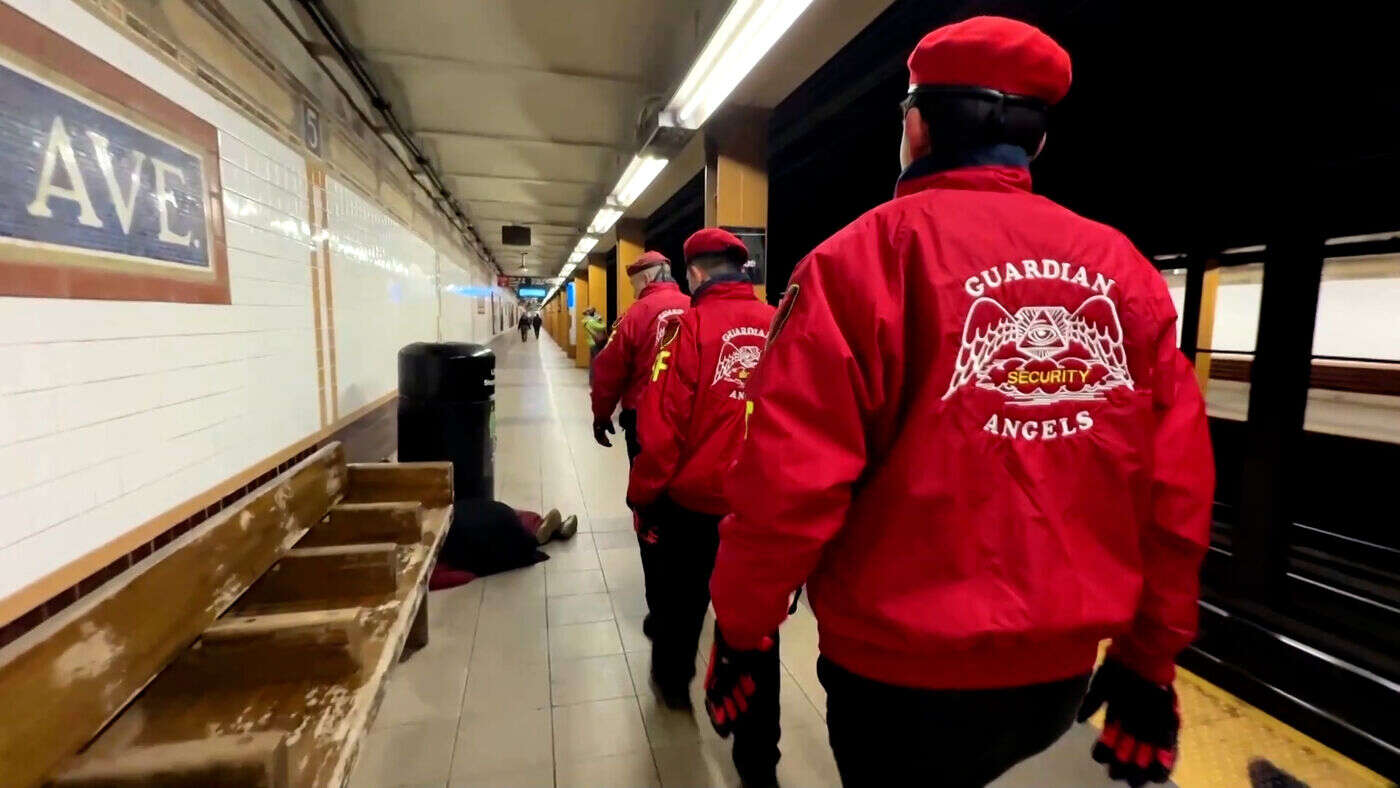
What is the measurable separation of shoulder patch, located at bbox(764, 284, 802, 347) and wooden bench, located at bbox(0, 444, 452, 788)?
1.11m

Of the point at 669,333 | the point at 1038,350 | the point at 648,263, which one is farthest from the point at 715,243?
the point at 1038,350

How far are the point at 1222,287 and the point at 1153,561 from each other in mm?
10897

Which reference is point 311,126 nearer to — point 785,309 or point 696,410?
point 696,410

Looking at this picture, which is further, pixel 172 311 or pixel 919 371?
pixel 172 311

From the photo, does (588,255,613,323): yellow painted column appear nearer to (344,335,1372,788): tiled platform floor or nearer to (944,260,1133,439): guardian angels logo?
(344,335,1372,788): tiled platform floor

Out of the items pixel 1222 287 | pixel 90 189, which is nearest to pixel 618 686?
pixel 90 189

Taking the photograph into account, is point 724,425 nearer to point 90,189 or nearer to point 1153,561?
point 1153,561

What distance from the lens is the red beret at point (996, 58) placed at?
862 millimetres

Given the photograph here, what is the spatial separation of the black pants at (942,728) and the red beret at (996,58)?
0.89 meters

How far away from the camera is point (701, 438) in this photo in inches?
77.1

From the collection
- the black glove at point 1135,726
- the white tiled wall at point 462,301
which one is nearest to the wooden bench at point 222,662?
the black glove at point 1135,726

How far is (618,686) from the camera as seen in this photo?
2.28 m

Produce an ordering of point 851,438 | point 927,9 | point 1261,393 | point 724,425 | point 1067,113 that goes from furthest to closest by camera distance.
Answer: point 1067,113 < point 927,9 < point 1261,393 < point 724,425 < point 851,438

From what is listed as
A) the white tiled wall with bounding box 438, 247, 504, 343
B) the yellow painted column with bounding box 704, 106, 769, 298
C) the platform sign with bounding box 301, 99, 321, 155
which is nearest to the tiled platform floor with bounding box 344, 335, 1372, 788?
the platform sign with bounding box 301, 99, 321, 155
